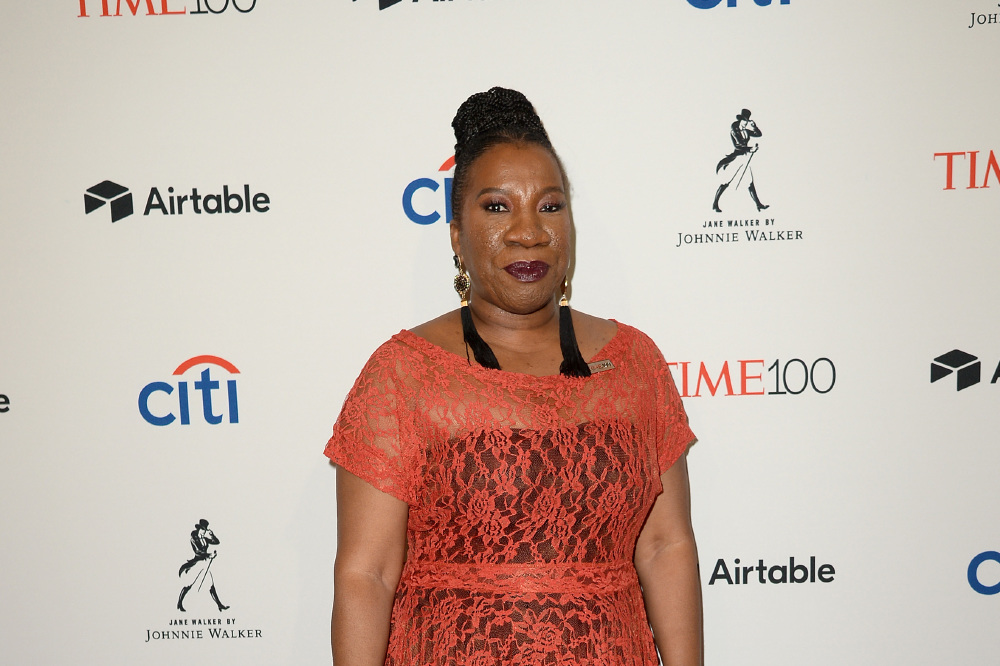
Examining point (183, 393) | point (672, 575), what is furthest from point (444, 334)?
point (183, 393)

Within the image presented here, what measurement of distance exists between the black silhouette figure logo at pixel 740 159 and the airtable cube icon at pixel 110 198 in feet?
4.60

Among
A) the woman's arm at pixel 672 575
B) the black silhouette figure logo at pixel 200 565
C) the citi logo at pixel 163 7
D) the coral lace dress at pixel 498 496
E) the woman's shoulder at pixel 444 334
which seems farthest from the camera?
the black silhouette figure logo at pixel 200 565

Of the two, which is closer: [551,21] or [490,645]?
[490,645]

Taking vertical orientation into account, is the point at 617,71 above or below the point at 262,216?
above

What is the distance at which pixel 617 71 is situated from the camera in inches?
77.8

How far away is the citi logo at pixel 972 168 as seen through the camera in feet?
6.61

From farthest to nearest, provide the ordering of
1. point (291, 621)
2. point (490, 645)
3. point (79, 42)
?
point (291, 621) → point (79, 42) → point (490, 645)

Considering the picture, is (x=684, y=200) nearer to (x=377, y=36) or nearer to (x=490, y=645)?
(x=377, y=36)

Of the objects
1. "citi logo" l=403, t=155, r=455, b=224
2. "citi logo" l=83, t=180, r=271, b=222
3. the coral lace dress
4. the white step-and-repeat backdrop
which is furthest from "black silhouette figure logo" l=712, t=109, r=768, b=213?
"citi logo" l=83, t=180, r=271, b=222

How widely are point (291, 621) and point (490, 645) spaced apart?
808 mm

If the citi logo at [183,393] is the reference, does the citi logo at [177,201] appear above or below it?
above

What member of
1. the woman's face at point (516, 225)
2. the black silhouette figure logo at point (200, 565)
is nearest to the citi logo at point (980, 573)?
the woman's face at point (516, 225)

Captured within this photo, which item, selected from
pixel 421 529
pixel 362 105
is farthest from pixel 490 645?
pixel 362 105

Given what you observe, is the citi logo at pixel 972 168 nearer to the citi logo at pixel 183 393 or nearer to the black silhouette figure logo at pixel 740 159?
the black silhouette figure logo at pixel 740 159
